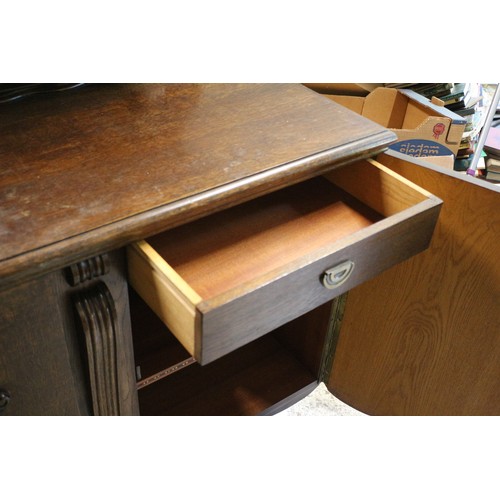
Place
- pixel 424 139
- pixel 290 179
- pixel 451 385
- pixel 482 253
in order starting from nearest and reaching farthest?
pixel 290 179 < pixel 482 253 < pixel 451 385 < pixel 424 139

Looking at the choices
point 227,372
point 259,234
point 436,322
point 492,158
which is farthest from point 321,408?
point 492,158

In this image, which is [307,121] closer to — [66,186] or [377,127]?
[377,127]

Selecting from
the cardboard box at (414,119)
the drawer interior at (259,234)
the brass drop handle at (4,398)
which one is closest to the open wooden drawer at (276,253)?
the drawer interior at (259,234)

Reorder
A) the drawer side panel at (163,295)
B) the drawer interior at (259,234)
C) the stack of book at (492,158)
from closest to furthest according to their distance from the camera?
the drawer side panel at (163,295), the drawer interior at (259,234), the stack of book at (492,158)

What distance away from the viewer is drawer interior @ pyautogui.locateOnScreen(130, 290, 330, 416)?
1.02m

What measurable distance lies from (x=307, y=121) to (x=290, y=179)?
0.13 meters

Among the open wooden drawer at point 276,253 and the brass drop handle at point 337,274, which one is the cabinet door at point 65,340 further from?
the brass drop handle at point 337,274

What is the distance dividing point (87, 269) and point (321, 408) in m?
0.74

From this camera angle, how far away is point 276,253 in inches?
29.5

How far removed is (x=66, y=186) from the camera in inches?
25.9

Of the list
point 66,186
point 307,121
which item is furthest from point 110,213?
point 307,121

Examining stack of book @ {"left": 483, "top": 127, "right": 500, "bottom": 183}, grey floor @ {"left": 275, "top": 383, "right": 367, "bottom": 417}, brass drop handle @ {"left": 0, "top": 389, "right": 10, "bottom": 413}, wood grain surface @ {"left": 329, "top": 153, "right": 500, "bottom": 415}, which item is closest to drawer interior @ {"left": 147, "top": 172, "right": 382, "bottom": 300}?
wood grain surface @ {"left": 329, "top": 153, "right": 500, "bottom": 415}

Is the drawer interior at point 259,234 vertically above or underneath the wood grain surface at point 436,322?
above

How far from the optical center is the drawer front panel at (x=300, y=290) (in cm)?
60
